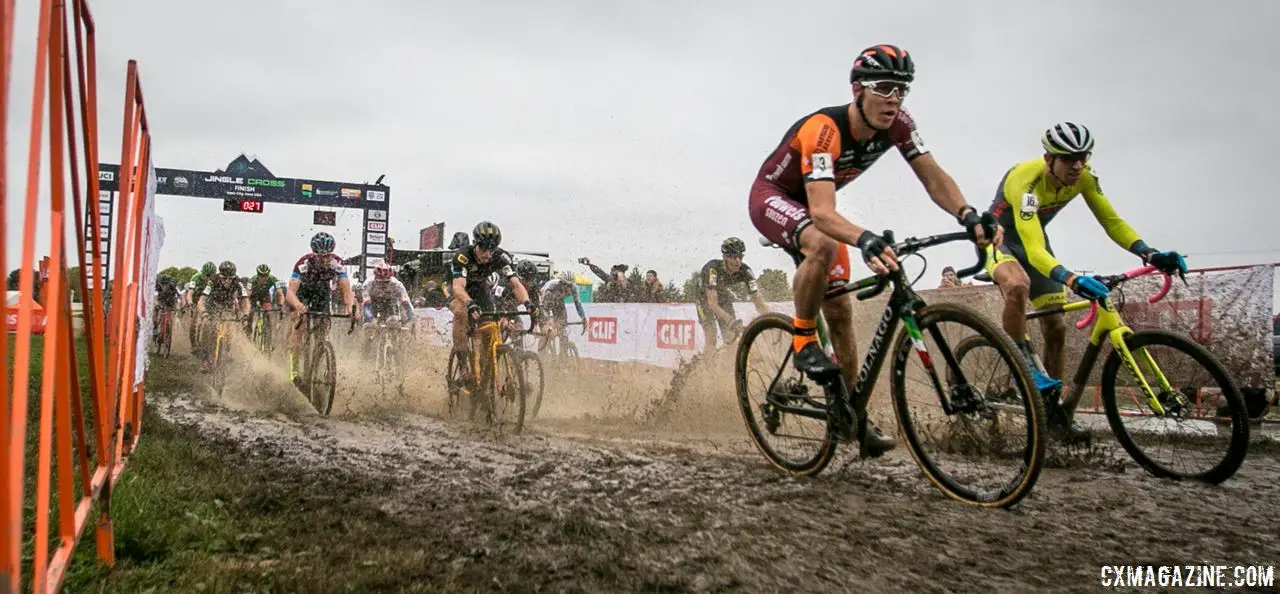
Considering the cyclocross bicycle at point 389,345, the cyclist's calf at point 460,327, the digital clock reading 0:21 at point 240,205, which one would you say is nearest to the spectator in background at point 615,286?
the cyclocross bicycle at point 389,345

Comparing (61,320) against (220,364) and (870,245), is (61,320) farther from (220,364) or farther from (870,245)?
(220,364)

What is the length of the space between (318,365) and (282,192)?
35497mm

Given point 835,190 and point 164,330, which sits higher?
point 835,190

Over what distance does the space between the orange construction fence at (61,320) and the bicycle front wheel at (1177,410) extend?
449 centimetres

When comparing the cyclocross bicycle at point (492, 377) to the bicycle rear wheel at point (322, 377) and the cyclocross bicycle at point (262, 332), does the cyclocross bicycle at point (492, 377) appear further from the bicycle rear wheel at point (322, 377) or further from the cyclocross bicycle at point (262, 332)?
the cyclocross bicycle at point (262, 332)

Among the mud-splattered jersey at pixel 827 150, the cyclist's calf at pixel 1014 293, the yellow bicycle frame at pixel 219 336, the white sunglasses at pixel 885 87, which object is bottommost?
the yellow bicycle frame at pixel 219 336

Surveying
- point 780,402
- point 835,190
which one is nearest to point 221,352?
point 780,402

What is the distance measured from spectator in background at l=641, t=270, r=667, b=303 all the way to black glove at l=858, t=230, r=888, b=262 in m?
9.45

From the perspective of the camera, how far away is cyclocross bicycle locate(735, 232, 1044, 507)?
10.6 ft

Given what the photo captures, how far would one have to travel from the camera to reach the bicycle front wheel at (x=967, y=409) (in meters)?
3.18

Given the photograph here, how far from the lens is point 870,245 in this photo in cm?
341

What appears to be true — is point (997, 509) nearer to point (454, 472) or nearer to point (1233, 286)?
point (454, 472)

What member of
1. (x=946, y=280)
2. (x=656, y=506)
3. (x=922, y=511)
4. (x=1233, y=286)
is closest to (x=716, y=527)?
(x=656, y=506)

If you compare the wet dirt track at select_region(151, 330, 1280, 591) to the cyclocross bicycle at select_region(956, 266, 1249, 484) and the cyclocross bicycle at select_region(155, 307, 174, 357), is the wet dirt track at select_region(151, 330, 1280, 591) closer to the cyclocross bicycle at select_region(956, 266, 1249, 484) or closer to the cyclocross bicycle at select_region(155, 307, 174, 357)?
the cyclocross bicycle at select_region(956, 266, 1249, 484)
